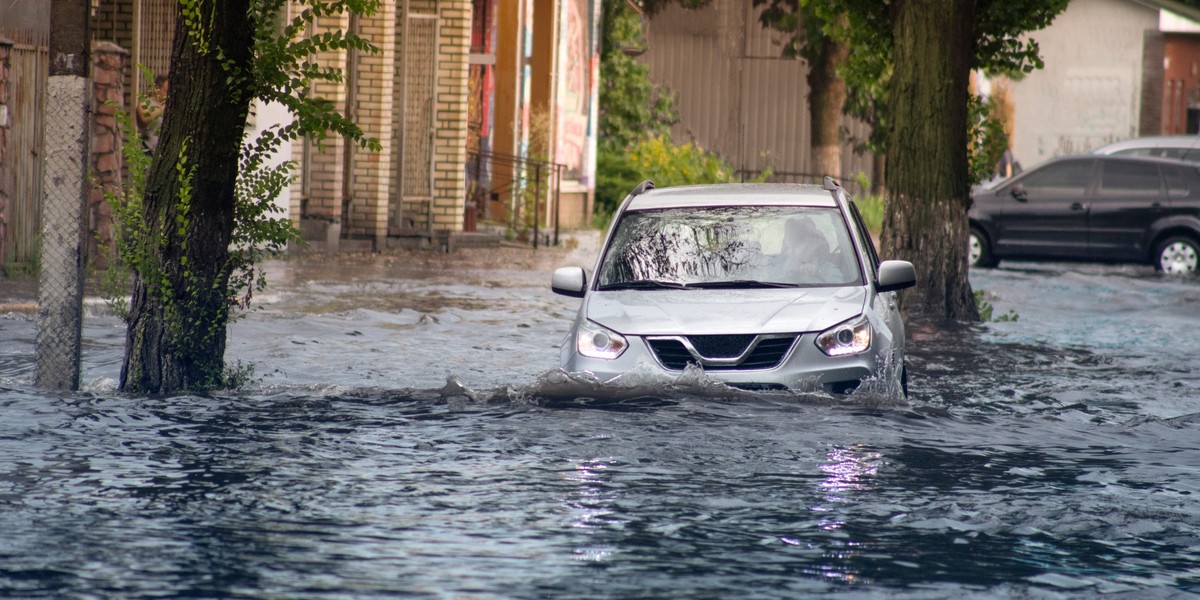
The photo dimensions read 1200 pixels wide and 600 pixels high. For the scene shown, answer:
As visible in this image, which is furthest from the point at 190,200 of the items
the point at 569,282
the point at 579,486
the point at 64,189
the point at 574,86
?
the point at 574,86

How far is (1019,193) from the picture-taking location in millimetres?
27547

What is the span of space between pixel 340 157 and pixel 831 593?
19592 millimetres

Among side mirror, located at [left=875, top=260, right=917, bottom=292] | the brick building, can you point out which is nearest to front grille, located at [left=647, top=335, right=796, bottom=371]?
side mirror, located at [left=875, top=260, right=917, bottom=292]

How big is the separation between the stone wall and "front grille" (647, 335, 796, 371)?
10543 millimetres

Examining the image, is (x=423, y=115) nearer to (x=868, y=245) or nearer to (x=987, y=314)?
(x=987, y=314)

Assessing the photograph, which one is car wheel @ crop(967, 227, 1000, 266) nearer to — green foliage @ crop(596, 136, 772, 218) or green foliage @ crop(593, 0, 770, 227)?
green foliage @ crop(596, 136, 772, 218)

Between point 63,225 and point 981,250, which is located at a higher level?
point 63,225

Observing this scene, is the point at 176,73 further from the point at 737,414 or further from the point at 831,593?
the point at 831,593

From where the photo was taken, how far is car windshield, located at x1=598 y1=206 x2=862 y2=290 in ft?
34.6

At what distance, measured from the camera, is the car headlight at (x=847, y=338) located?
9734mm

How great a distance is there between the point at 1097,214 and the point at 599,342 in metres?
18.7

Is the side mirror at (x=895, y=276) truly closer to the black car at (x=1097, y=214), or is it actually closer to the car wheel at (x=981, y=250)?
the black car at (x=1097, y=214)

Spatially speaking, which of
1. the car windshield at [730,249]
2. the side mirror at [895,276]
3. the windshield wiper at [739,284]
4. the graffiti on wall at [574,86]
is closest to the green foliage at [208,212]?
the car windshield at [730,249]

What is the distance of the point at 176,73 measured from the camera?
10836 millimetres
